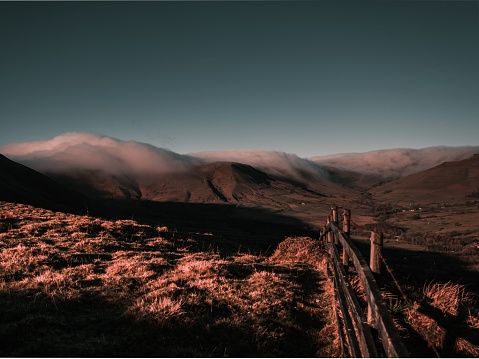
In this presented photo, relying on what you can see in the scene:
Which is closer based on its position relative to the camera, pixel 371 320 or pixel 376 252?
pixel 371 320

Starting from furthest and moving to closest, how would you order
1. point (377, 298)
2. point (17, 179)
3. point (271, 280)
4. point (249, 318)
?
point (17, 179) < point (271, 280) < point (249, 318) < point (377, 298)

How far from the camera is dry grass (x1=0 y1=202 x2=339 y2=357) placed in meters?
6.14

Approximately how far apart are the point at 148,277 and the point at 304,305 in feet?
18.1

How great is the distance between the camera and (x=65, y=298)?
777cm

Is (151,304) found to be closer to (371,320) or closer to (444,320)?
(371,320)

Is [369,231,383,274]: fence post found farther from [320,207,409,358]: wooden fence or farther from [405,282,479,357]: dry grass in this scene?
[405,282,479,357]: dry grass

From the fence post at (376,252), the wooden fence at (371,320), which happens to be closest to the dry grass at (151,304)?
the wooden fence at (371,320)

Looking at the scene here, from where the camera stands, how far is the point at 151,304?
7.53 m

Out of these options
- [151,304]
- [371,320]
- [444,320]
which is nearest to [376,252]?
[371,320]

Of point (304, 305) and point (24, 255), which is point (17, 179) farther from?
point (304, 305)

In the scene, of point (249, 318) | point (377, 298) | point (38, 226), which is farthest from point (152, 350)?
point (38, 226)

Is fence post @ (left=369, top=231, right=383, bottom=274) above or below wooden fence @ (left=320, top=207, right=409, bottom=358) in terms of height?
above

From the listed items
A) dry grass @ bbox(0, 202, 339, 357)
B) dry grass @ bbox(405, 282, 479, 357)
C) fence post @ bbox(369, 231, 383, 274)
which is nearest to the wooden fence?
fence post @ bbox(369, 231, 383, 274)

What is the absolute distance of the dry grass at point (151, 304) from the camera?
6.14 m
